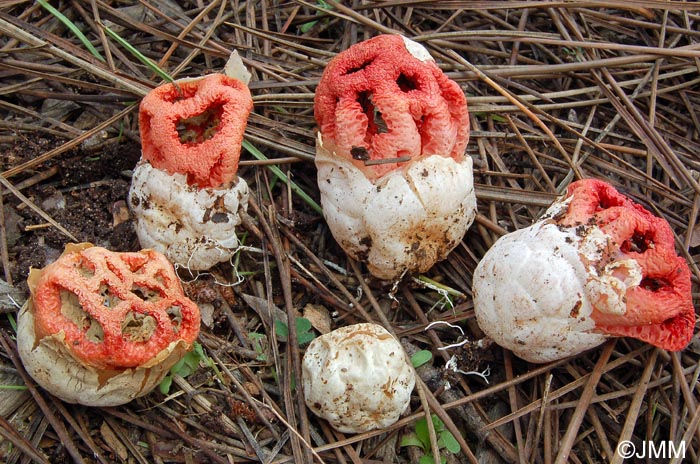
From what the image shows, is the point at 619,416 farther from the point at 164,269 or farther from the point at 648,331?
the point at 164,269

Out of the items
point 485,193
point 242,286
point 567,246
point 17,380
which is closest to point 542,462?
point 567,246

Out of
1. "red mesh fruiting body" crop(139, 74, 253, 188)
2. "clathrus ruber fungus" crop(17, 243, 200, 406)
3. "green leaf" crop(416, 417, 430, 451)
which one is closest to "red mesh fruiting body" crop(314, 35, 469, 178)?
"red mesh fruiting body" crop(139, 74, 253, 188)

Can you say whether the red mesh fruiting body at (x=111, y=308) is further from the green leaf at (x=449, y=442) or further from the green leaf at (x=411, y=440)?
the green leaf at (x=449, y=442)

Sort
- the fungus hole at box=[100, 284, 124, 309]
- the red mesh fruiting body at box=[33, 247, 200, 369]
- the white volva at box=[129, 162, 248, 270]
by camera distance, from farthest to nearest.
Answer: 1. the white volva at box=[129, 162, 248, 270]
2. the fungus hole at box=[100, 284, 124, 309]
3. the red mesh fruiting body at box=[33, 247, 200, 369]

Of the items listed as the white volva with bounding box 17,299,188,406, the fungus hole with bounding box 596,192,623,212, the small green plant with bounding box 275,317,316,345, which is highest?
the fungus hole with bounding box 596,192,623,212

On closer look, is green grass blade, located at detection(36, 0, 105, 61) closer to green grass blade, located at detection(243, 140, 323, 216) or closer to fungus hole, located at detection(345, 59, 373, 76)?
green grass blade, located at detection(243, 140, 323, 216)

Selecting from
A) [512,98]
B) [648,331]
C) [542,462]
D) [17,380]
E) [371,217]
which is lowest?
[542,462]
